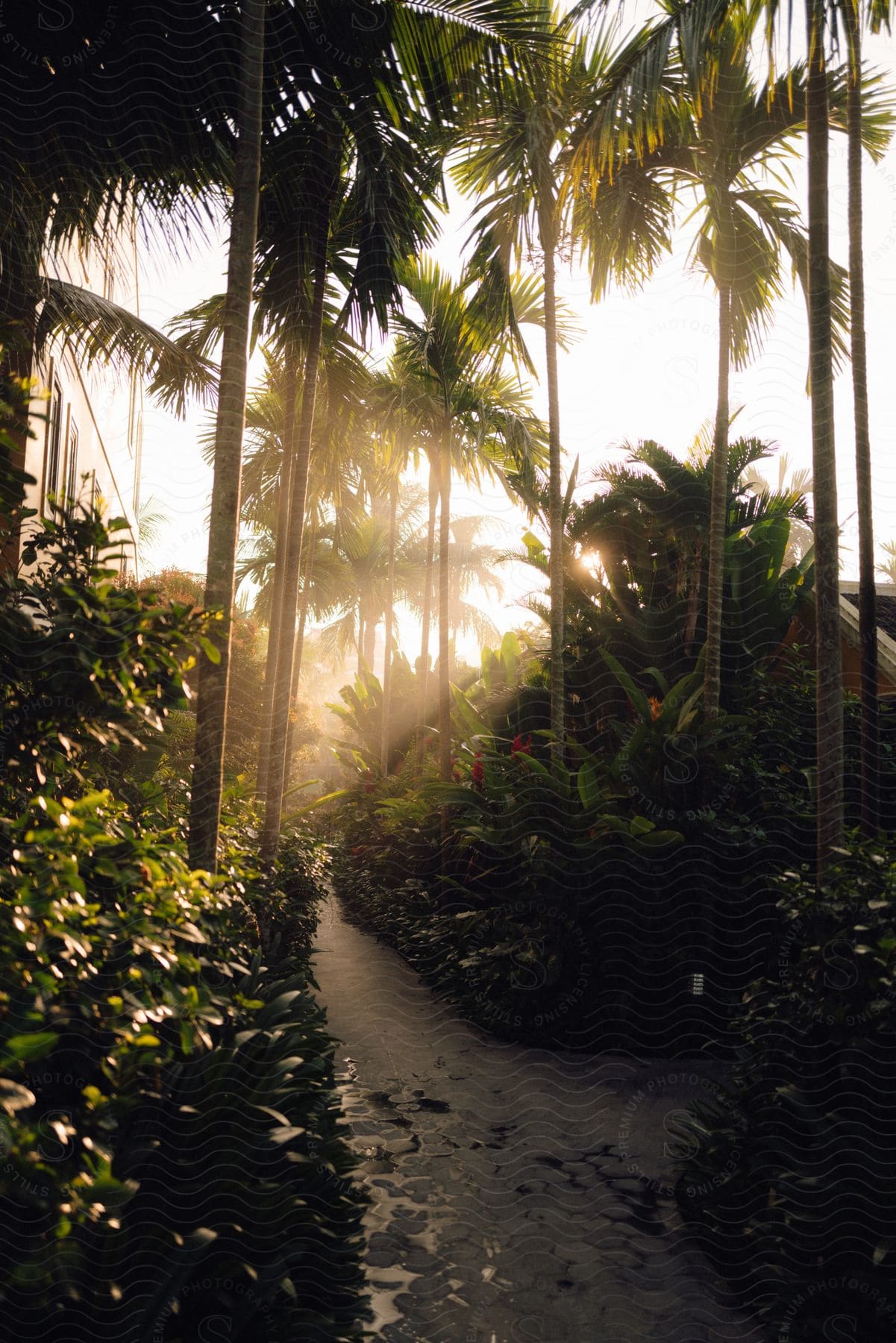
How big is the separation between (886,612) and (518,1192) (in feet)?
30.7

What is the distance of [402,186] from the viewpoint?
7.61 m

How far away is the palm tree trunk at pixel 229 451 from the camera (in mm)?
4793

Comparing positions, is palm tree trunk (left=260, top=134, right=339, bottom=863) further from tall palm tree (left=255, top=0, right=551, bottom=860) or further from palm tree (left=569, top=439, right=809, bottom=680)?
palm tree (left=569, top=439, right=809, bottom=680)

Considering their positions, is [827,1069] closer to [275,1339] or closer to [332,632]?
[275,1339]

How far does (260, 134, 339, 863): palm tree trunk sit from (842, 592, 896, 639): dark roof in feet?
22.5

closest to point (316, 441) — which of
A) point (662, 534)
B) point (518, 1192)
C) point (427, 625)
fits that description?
point (662, 534)

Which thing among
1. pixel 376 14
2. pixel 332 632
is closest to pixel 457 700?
pixel 376 14

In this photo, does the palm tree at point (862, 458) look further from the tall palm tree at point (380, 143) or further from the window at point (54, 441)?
the window at point (54, 441)

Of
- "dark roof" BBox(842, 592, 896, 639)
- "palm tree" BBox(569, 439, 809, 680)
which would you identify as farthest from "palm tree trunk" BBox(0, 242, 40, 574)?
"dark roof" BBox(842, 592, 896, 639)

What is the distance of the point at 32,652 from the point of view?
2.71 meters

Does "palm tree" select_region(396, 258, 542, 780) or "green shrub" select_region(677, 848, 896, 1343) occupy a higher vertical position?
"palm tree" select_region(396, 258, 542, 780)

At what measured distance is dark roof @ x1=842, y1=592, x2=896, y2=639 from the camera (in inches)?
430

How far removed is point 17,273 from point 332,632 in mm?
31736

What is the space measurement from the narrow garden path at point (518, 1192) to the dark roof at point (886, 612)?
250 inches
